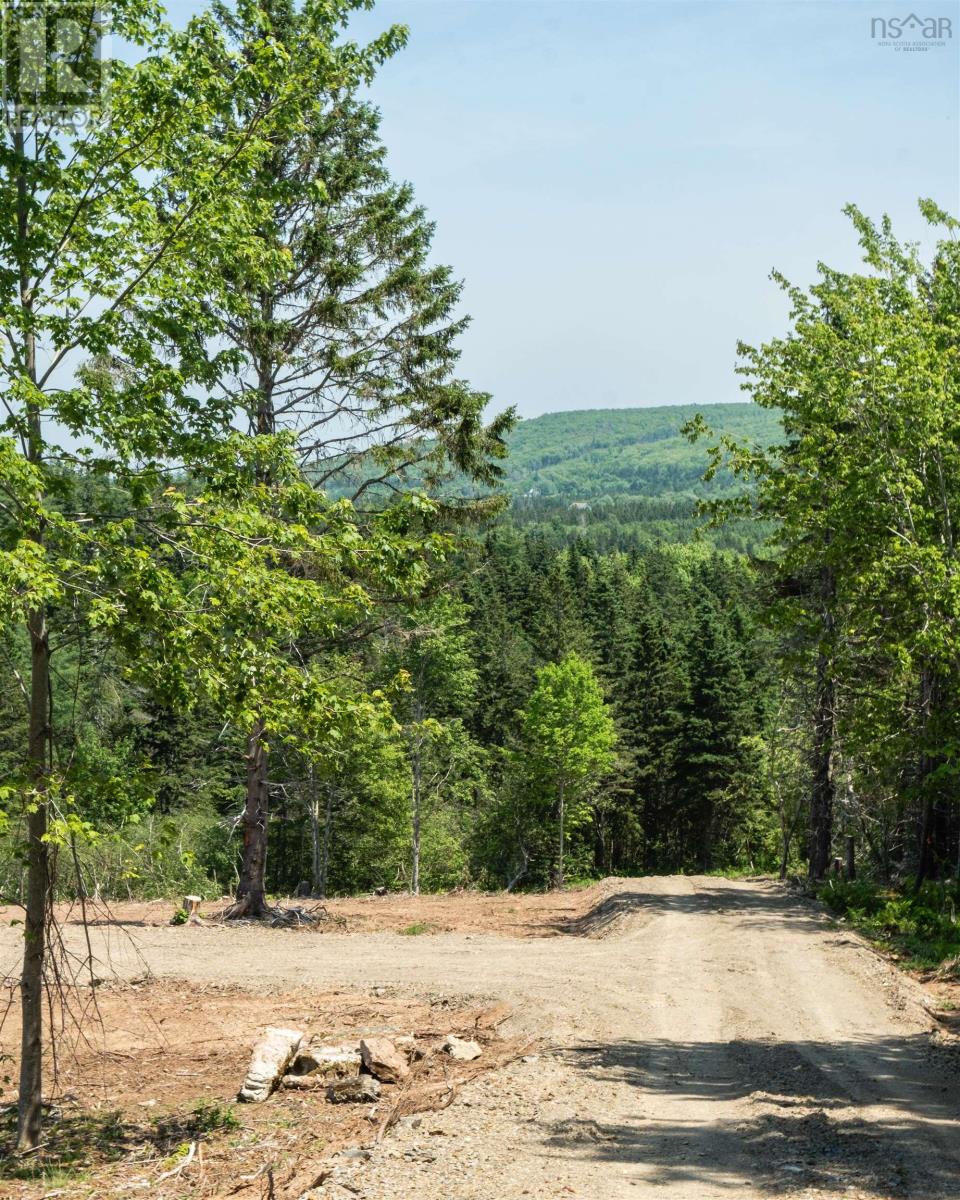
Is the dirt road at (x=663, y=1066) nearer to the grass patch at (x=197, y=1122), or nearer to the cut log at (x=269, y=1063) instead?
the grass patch at (x=197, y=1122)

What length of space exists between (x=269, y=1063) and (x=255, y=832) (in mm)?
10996

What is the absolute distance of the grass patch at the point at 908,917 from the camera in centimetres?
1631

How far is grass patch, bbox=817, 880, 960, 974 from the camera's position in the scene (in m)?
16.3

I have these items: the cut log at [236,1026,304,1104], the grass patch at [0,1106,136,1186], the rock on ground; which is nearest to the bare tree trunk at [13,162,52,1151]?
the grass patch at [0,1106,136,1186]

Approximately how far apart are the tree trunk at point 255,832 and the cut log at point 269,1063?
9.92m

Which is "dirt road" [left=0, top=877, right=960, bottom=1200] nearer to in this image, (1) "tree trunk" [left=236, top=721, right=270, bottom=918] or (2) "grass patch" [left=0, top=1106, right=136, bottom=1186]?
(1) "tree trunk" [left=236, top=721, right=270, bottom=918]

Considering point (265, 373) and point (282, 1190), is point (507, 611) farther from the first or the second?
point (282, 1190)

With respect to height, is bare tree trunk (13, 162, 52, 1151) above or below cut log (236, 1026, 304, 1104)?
above

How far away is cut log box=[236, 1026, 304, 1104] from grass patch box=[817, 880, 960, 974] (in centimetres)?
981

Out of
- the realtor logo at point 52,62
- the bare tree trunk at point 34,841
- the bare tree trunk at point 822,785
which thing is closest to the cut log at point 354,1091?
the bare tree trunk at point 34,841

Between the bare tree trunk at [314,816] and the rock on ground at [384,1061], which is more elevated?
the rock on ground at [384,1061]

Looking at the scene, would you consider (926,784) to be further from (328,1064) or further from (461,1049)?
(328,1064)

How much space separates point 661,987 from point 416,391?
41.0 feet

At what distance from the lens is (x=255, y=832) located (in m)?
20.9
